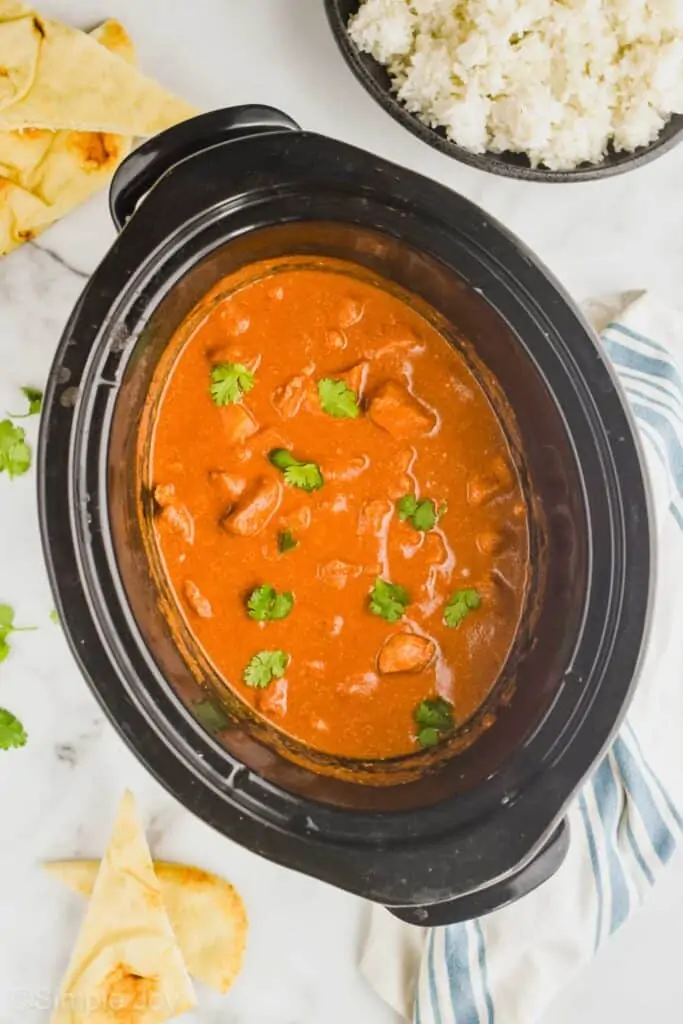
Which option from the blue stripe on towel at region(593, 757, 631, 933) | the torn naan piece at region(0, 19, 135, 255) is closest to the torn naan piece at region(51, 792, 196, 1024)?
the blue stripe on towel at region(593, 757, 631, 933)

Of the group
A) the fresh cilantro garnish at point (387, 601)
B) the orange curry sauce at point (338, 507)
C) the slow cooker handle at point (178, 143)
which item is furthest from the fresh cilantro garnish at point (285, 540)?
the slow cooker handle at point (178, 143)

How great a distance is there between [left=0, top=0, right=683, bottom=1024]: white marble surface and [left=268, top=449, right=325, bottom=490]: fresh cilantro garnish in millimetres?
572

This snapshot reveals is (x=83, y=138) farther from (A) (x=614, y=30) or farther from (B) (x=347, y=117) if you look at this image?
(A) (x=614, y=30)

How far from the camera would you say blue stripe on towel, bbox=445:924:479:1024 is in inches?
84.7

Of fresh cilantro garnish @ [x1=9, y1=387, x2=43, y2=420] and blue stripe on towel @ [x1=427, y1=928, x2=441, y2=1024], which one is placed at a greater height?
fresh cilantro garnish @ [x1=9, y1=387, x2=43, y2=420]

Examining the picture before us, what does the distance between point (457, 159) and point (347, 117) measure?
295mm

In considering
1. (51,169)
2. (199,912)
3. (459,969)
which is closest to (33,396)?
(51,169)

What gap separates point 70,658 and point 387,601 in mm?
687

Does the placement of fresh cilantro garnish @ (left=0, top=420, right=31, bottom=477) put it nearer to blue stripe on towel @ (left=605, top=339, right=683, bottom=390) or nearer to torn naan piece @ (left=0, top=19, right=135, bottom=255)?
torn naan piece @ (left=0, top=19, right=135, bottom=255)

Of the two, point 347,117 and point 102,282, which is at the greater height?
point 347,117

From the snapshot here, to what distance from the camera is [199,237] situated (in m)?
1.76

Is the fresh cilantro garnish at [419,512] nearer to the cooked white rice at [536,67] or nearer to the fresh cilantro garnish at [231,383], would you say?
the fresh cilantro garnish at [231,383]

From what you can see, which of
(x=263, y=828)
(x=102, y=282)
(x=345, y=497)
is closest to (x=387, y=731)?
(x=263, y=828)

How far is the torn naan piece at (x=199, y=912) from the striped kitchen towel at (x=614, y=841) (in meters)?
0.30
